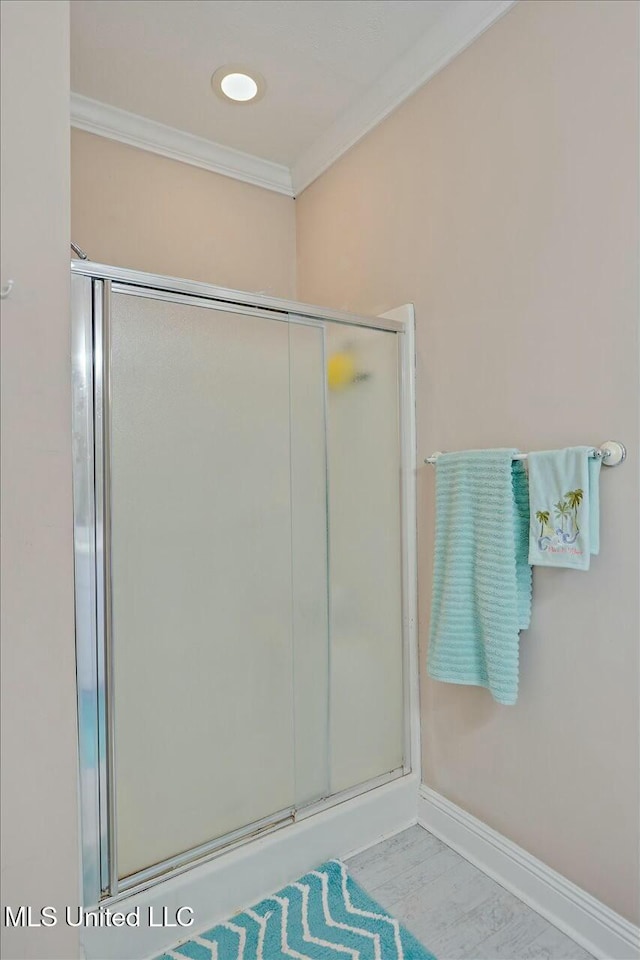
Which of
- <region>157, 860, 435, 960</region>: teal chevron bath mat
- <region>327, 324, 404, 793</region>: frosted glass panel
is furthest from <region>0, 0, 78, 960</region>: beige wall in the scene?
<region>327, 324, 404, 793</region>: frosted glass panel

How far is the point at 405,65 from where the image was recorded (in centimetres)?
170

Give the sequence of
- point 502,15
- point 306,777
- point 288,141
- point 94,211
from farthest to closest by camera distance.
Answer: point 288,141
point 94,211
point 306,777
point 502,15

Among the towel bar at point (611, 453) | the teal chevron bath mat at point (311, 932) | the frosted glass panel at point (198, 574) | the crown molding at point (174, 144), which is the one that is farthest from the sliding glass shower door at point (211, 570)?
the crown molding at point (174, 144)

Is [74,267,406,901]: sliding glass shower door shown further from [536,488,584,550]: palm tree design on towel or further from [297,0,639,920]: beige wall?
[536,488,584,550]: palm tree design on towel

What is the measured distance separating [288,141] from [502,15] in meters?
0.89

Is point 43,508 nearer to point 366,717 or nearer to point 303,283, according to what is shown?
point 366,717

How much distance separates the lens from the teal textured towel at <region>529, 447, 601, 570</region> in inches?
47.1

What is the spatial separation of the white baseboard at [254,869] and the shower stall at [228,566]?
3cm

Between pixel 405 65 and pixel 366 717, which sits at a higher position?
pixel 405 65

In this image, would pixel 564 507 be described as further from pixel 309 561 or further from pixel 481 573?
pixel 309 561

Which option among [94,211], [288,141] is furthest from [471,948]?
[288,141]

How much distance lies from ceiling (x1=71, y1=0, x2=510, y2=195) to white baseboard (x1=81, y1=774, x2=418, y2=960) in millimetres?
2220

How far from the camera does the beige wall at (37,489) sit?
0.91 metres

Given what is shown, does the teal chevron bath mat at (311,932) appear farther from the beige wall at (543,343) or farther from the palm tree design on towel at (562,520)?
the palm tree design on towel at (562,520)
